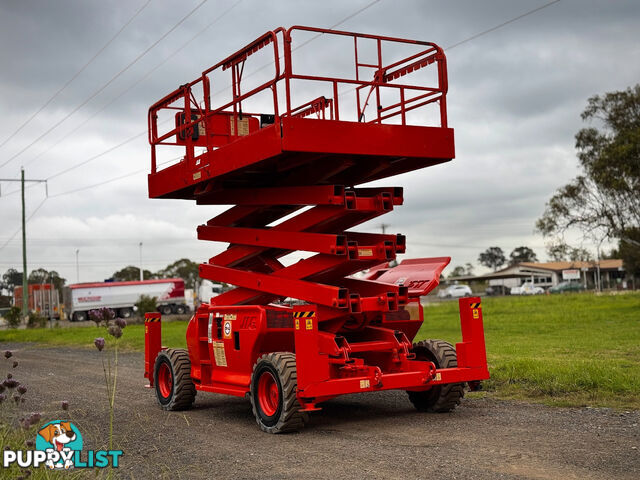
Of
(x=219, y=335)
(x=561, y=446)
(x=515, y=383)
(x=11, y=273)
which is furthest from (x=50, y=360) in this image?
(x=11, y=273)

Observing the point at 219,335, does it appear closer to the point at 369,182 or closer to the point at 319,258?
the point at 319,258

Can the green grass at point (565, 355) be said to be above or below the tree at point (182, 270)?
below

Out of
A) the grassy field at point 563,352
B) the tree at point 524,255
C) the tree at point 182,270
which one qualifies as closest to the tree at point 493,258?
the tree at point 524,255

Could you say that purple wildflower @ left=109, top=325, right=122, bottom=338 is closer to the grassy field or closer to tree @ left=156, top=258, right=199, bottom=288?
the grassy field

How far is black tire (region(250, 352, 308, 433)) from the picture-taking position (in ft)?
28.9

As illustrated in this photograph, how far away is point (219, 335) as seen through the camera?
420 inches

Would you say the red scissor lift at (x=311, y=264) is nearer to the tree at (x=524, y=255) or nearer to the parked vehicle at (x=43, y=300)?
the parked vehicle at (x=43, y=300)

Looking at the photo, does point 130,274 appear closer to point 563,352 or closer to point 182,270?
point 182,270

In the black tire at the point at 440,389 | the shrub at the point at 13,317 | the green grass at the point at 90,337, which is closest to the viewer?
the black tire at the point at 440,389

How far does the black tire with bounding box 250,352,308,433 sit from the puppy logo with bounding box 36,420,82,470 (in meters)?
2.81

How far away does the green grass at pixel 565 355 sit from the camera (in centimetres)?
1093

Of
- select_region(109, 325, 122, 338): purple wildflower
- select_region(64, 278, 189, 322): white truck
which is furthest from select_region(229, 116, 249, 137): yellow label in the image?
select_region(64, 278, 189, 322): white truck

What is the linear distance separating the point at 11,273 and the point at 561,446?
126730mm

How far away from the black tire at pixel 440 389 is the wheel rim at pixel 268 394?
209cm
